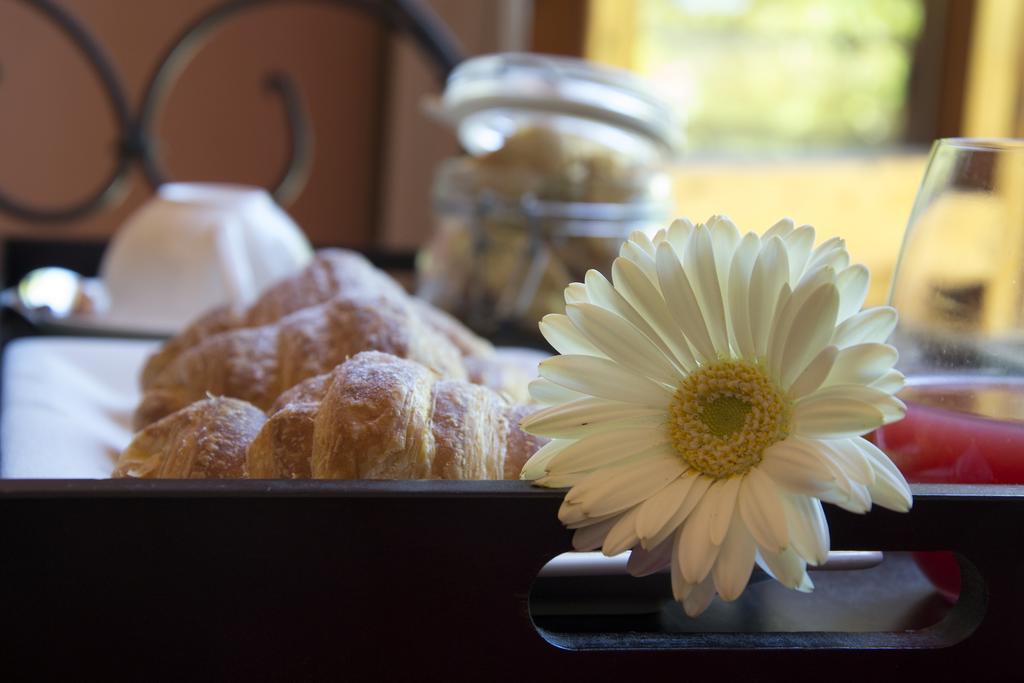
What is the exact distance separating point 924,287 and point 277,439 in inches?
11.4

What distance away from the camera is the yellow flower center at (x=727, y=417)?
1.22ft

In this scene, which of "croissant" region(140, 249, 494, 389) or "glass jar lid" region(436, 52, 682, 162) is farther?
"glass jar lid" region(436, 52, 682, 162)

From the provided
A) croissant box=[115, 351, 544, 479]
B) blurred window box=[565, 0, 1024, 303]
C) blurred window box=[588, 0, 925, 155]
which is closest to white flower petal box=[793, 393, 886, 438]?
croissant box=[115, 351, 544, 479]

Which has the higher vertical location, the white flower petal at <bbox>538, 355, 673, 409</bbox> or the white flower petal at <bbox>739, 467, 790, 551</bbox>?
the white flower petal at <bbox>538, 355, 673, 409</bbox>

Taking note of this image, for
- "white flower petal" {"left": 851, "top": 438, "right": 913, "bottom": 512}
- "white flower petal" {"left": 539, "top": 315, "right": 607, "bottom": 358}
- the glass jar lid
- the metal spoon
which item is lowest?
the metal spoon

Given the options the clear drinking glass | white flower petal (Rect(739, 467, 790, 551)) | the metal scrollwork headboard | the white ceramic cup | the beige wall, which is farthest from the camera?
the beige wall

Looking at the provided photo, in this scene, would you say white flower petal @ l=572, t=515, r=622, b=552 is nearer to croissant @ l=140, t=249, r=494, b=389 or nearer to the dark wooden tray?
the dark wooden tray

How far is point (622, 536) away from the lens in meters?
0.37

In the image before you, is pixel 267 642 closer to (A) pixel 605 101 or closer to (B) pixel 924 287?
(B) pixel 924 287

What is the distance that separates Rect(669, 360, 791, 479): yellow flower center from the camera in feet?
1.22

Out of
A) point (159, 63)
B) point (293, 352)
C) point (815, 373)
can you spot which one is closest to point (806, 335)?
point (815, 373)

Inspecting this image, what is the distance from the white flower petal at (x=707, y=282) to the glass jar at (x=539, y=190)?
55 cm

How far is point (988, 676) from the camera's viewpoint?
413 mm

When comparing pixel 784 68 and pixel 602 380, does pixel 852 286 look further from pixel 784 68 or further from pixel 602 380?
pixel 784 68
